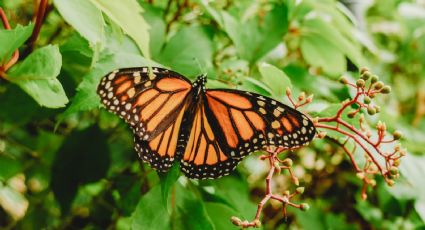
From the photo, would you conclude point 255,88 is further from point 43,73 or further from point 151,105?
point 43,73

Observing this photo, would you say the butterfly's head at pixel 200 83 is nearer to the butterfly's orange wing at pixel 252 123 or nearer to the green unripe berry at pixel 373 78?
the butterfly's orange wing at pixel 252 123

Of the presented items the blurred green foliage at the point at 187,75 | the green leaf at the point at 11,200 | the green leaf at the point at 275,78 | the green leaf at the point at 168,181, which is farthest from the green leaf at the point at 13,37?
the green leaf at the point at 11,200

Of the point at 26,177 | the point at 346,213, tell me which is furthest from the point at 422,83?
the point at 26,177

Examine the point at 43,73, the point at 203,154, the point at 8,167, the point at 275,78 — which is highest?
the point at 275,78

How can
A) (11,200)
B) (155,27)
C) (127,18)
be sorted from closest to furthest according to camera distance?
(127,18) → (155,27) → (11,200)

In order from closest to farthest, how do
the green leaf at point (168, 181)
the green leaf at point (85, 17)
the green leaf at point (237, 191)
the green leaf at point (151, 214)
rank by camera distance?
1. the green leaf at point (85, 17)
2. the green leaf at point (168, 181)
3. the green leaf at point (151, 214)
4. the green leaf at point (237, 191)

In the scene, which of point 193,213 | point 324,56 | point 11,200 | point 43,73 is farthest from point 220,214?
point 11,200

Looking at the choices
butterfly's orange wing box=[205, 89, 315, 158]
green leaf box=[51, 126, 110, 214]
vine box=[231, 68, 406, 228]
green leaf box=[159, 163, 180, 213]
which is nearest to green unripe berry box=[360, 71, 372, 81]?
vine box=[231, 68, 406, 228]

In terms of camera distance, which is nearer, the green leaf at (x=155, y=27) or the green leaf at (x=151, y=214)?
the green leaf at (x=151, y=214)
